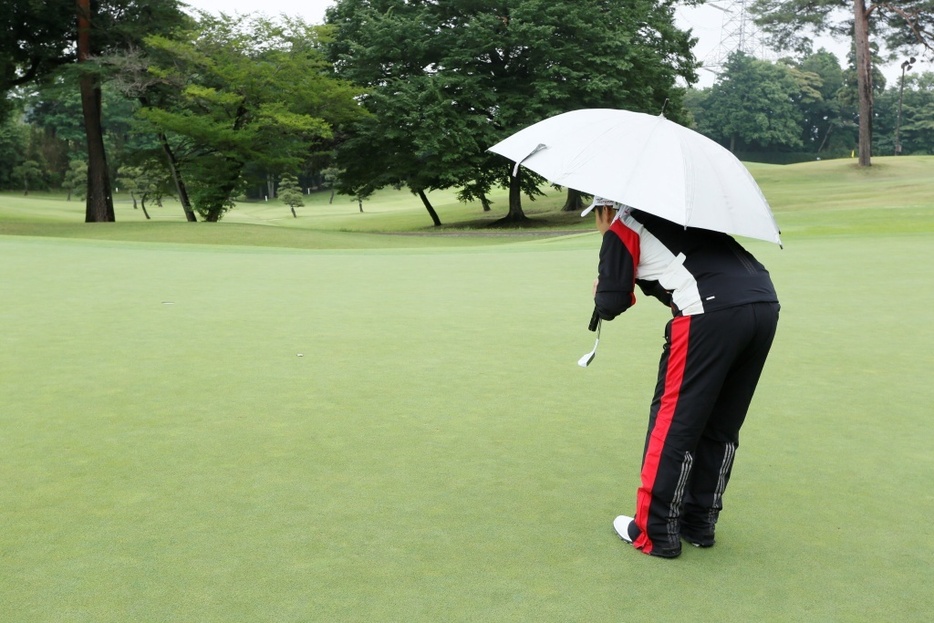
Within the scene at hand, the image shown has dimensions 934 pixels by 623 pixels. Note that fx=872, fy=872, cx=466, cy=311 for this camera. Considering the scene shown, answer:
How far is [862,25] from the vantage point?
1476 inches

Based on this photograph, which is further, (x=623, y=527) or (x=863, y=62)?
(x=863, y=62)

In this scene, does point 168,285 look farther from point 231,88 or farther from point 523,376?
point 231,88

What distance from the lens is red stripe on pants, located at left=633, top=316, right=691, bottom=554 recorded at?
286 centimetres

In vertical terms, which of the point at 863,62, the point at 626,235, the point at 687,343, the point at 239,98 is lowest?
the point at 687,343

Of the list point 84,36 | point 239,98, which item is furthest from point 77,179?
point 239,98

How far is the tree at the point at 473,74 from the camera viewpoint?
3041 centimetres

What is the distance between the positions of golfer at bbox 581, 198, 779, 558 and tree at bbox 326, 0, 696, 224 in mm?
26984

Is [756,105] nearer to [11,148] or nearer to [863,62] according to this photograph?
[863,62]

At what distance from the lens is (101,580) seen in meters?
2.57

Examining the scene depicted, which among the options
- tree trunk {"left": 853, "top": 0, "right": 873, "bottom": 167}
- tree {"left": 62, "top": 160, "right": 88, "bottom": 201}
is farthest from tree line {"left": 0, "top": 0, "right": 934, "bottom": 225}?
tree {"left": 62, "top": 160, "right": 88, "bottom": 201}

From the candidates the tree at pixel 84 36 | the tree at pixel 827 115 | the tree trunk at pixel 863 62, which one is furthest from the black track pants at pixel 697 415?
the tree at pixel 827 115

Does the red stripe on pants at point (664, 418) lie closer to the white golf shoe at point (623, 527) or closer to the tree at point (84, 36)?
the white golf shoe at point (623, 527)

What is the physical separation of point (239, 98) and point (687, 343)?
25.7 m

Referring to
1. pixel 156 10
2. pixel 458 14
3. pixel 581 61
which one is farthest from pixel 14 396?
pixel 458 14
